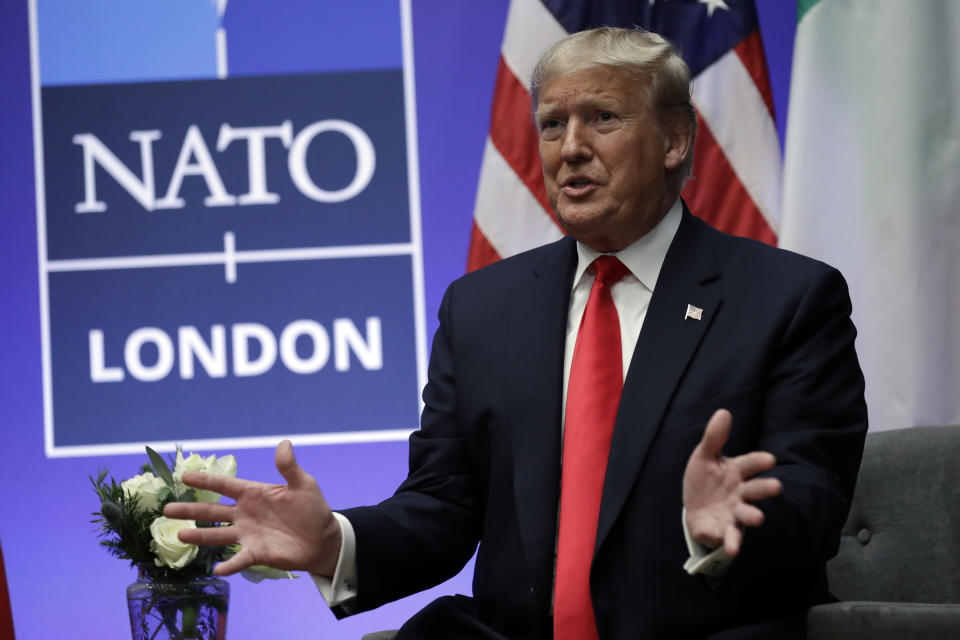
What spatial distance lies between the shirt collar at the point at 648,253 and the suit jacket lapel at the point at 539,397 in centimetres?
3

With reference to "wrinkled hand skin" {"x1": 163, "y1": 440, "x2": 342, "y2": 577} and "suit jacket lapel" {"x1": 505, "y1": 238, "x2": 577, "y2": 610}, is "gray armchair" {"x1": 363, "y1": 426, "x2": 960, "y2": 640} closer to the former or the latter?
"suit jacket lapel" {"x1": 505, "y1": 238, "x2": 577, "y2": 610}

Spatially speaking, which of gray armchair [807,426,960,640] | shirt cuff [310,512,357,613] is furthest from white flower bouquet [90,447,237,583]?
gray armchair [807,426,960,640]

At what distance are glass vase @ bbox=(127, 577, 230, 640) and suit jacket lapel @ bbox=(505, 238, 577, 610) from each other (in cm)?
60

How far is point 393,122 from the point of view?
332 cm

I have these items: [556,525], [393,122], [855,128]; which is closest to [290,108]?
[393,122]

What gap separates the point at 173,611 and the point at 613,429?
0.83m

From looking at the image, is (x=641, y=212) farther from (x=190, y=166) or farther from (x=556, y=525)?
(x=190, y=166)

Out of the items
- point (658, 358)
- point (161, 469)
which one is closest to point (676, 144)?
point (658, 358)

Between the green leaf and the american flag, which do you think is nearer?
the green leaf

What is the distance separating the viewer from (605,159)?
1856mm

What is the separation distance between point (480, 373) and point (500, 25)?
5.89 ft

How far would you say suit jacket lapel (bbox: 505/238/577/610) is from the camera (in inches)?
65.9

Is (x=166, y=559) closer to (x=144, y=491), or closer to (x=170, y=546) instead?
(x=170, y=546)

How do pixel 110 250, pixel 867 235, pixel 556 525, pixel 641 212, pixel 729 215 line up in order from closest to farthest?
pixel 556 525
pixel 641 212
pixel 867 235
pixel 729 215
pixel 110 250
